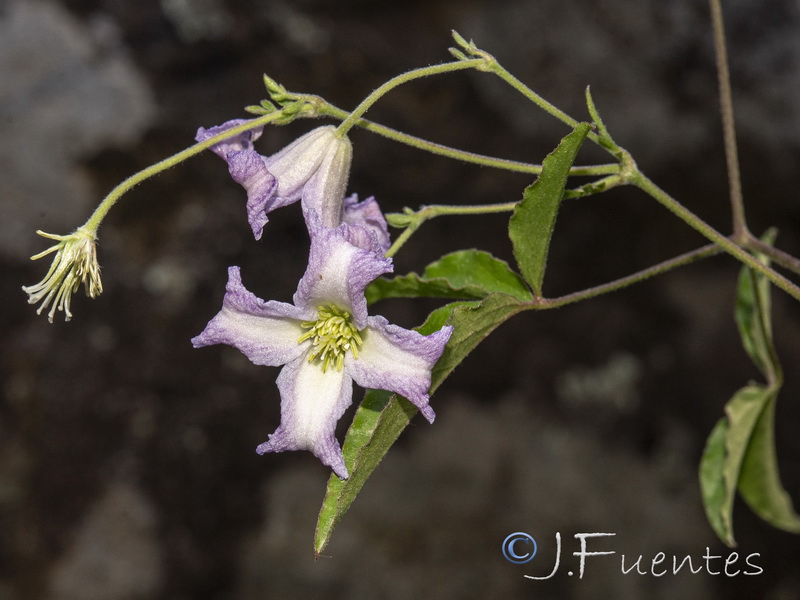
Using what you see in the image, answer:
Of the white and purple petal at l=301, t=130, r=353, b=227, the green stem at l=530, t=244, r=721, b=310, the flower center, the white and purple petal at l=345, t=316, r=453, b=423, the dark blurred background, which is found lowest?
the dark blurred background

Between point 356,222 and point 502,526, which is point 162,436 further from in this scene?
point 356,222

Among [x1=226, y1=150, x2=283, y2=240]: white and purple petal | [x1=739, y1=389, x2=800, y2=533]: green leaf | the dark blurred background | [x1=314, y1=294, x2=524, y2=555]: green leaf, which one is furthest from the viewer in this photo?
the dark blurred background

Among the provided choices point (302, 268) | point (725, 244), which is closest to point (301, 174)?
point (725, 244)

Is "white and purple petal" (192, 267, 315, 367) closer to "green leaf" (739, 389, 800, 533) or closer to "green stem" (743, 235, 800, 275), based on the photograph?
"green stem" (743, 235, 800, 275)

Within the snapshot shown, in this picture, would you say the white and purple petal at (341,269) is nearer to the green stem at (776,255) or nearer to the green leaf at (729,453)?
the green stem at (776,255)

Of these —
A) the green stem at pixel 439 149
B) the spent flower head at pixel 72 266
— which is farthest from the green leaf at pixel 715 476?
the spent flower head at pixel 72 266

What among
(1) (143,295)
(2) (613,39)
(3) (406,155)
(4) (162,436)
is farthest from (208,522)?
(2) (613,39)

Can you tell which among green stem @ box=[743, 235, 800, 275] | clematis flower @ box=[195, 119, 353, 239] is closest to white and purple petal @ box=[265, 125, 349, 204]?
clematis flower @ box=[195, 119, 353, 239]
